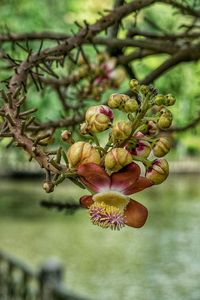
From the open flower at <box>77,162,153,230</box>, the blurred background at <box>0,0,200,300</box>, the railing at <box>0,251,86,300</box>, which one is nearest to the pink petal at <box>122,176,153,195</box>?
the open flower at <box>77,162,153,230</box>

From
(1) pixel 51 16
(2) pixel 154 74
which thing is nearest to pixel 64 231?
(1) pixel 51 16

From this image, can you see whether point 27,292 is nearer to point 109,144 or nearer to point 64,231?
point 109,144

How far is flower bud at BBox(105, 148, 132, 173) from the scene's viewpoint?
2.77 feet

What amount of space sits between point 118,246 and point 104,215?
54.8ft

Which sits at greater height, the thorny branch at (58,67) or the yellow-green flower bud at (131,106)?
the thorny branch at (58,67)

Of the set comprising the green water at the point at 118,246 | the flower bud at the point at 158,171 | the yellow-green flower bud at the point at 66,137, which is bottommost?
the flower bud at the point at 158,171

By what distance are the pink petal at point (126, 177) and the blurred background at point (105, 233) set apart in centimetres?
467

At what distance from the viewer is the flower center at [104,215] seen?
878 mm

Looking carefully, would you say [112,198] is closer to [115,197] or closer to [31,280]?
[115,197]

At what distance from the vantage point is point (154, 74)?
198 cm

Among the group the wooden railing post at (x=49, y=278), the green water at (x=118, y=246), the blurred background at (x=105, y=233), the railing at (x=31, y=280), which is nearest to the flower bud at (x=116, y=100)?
the blurred background at (x=105, y=233)

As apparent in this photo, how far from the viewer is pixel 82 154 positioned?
857 millimetres

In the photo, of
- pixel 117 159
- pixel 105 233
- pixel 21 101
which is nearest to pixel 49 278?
pixel 21 101

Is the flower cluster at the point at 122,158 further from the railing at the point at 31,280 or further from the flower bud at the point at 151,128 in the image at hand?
the railing at the point at 31,280
